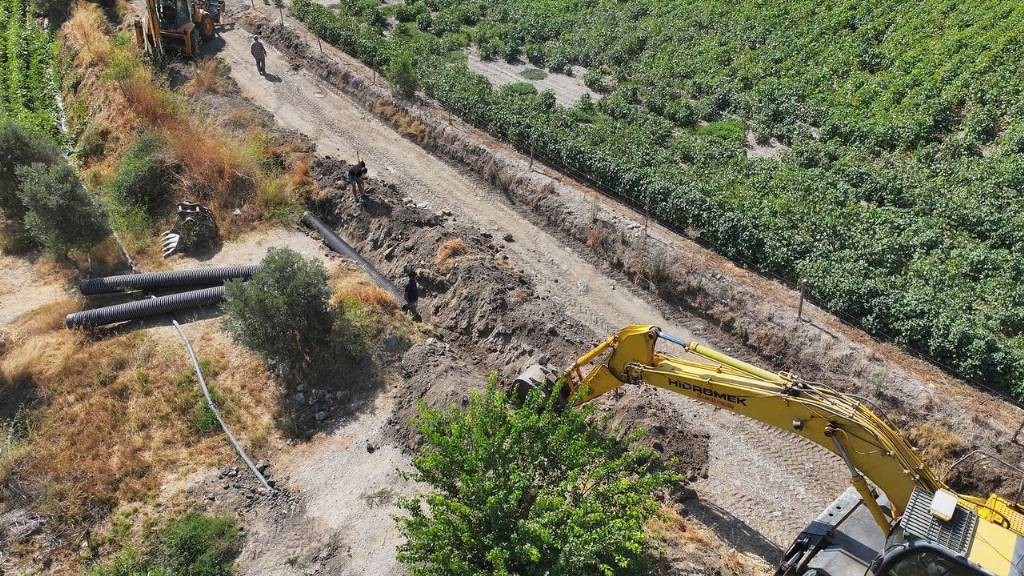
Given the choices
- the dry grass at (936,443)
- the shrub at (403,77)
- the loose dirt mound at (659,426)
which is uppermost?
the shrub at (403,77)

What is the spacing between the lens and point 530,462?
11758mm

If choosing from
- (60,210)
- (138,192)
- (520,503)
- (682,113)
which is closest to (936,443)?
(520,503)

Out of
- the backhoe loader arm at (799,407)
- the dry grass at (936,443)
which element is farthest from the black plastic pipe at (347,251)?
the dry grass at (936,443)

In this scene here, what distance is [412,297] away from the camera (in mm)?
20453

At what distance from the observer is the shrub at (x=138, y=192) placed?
2459 centimetres

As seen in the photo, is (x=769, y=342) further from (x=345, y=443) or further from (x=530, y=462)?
(x=345, y=443)

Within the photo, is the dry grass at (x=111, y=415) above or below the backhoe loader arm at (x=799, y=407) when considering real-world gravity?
below

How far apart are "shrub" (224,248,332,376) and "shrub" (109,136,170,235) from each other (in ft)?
28.6

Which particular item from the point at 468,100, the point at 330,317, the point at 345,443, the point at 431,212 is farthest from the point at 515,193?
the point at 345,443

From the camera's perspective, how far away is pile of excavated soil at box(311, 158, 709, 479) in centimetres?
1655

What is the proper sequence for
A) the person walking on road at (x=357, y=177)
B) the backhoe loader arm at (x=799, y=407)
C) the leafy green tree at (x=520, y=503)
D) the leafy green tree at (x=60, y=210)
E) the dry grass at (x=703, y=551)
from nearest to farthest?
the leafy green tree at (x=520, y=503)
the backhoe loader arm at (x=799, y=407)
the dry grass at (x=703, y=551)
the leafy green tree at (x=60, y=210)
the person walking on road at (x=357, y=177)

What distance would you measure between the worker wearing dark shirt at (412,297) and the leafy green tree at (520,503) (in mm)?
8167

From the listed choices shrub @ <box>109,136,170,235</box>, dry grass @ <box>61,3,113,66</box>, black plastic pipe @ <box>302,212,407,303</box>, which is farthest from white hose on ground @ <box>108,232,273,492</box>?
dry grass @ <box>61,3,113,66</box>

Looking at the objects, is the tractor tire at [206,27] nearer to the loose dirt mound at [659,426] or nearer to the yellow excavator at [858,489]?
the loose dirt mound at [659,426]
